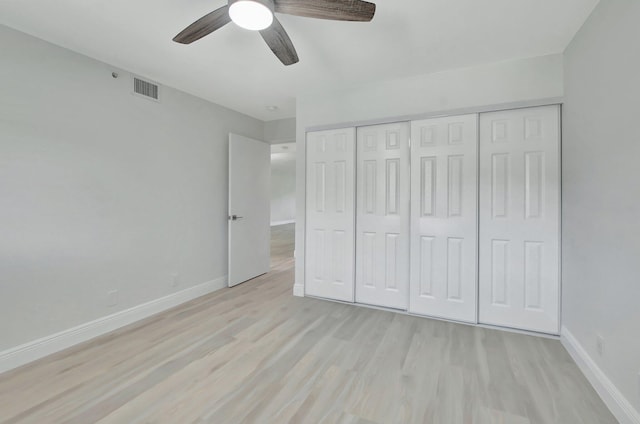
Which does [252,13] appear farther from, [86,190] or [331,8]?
[86,190]

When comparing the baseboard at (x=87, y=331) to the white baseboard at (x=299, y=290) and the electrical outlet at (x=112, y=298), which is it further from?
the white baseboard at (x=299, y=290)

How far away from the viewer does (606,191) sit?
1737 millimetres

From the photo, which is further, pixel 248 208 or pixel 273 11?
pixel 248 208

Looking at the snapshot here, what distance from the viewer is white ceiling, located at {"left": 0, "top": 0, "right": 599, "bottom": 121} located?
1.88 meters

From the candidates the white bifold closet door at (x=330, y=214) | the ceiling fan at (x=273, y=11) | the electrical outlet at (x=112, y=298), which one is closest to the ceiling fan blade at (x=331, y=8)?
the ceiling fan at (x=273, y=11)

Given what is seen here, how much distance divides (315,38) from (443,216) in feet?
6.57

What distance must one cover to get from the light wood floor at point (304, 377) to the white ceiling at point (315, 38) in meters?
2.50

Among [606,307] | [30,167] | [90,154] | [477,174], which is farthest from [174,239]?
[606,307]

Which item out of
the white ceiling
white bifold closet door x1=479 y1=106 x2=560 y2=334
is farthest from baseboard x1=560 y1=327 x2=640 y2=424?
the white ceiling

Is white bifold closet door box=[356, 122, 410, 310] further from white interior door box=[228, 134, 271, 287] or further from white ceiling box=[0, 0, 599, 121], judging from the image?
white interior door box=[228, 134, 271, 287]

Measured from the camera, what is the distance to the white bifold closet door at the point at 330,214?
3297mm

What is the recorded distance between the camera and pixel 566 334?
2.33 meters

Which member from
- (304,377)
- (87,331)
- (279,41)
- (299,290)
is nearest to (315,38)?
(279,41)

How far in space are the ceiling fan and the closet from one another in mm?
1636
